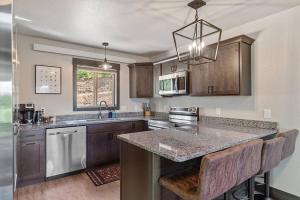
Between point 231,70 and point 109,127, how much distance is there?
2433mm

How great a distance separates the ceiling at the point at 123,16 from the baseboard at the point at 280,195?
2431mm

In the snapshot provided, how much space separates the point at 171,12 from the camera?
7.98 ft

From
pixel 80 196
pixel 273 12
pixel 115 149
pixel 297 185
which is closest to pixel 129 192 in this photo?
pixel 80 196

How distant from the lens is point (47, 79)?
3504mm

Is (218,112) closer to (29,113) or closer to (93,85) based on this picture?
(93,85)

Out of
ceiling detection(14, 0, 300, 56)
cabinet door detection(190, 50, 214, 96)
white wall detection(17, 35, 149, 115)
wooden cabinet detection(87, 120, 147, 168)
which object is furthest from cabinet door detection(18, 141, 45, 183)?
cabinet door detection(190, 50, 214, 96)

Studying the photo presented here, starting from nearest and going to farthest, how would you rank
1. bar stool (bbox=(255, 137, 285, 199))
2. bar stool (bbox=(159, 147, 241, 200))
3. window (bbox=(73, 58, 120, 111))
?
bar stool (bbox=(159, 147, 241, 200)) < bar stool (bbox=(255, 137, 285, 199)) < window (bbox=(73, 58, 120, 111))

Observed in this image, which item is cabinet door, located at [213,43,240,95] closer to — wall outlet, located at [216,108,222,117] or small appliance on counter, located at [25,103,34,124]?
wall outlet, located at [216,108,222,117]

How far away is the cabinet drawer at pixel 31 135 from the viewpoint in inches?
108

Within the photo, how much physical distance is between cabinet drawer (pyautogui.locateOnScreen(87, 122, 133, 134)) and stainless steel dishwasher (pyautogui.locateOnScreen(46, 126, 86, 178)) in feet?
0.52

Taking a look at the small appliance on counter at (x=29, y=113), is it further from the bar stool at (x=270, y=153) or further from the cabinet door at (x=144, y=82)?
the bar stool at (x=270, y=153)

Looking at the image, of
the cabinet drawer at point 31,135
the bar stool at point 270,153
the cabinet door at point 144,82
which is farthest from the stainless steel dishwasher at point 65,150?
the bar stool at point 270,153

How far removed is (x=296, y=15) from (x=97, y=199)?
3.53 meters

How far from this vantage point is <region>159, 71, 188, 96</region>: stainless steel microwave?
3.50 meters
